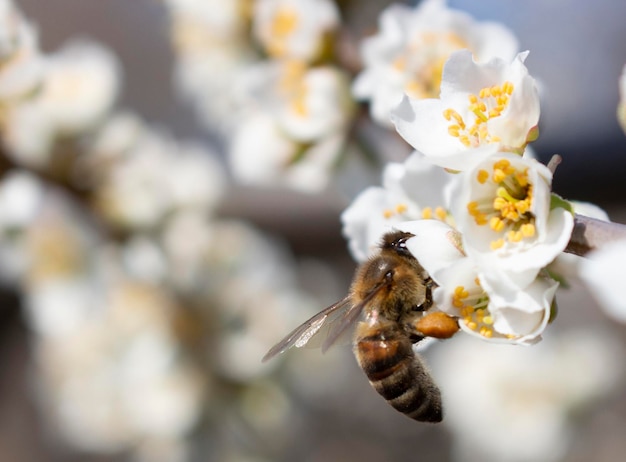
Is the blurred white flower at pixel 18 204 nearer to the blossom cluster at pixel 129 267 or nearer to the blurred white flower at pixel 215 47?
the blossom cluster at pixel 129 267

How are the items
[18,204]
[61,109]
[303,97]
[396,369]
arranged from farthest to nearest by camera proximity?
1. [61,109]
2. [18,204]
3. [303,97]
4. [396,369]

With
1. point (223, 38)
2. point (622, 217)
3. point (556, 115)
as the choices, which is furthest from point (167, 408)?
point (556, 115)

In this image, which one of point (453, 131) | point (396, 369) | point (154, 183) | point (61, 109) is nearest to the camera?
point (453, 131)

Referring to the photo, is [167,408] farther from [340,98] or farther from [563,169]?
[563,169]

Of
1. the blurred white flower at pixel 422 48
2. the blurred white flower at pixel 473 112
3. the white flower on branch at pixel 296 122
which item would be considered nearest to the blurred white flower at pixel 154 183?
the white flower on branch at pixel 296 122

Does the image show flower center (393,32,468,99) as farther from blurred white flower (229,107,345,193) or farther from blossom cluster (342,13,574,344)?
blossom cluster (342,13,574,344)

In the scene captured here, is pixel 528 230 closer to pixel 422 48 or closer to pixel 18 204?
pixel 422 48

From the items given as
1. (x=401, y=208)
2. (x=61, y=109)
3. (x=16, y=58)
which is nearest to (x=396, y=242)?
(x=401, y=208)
